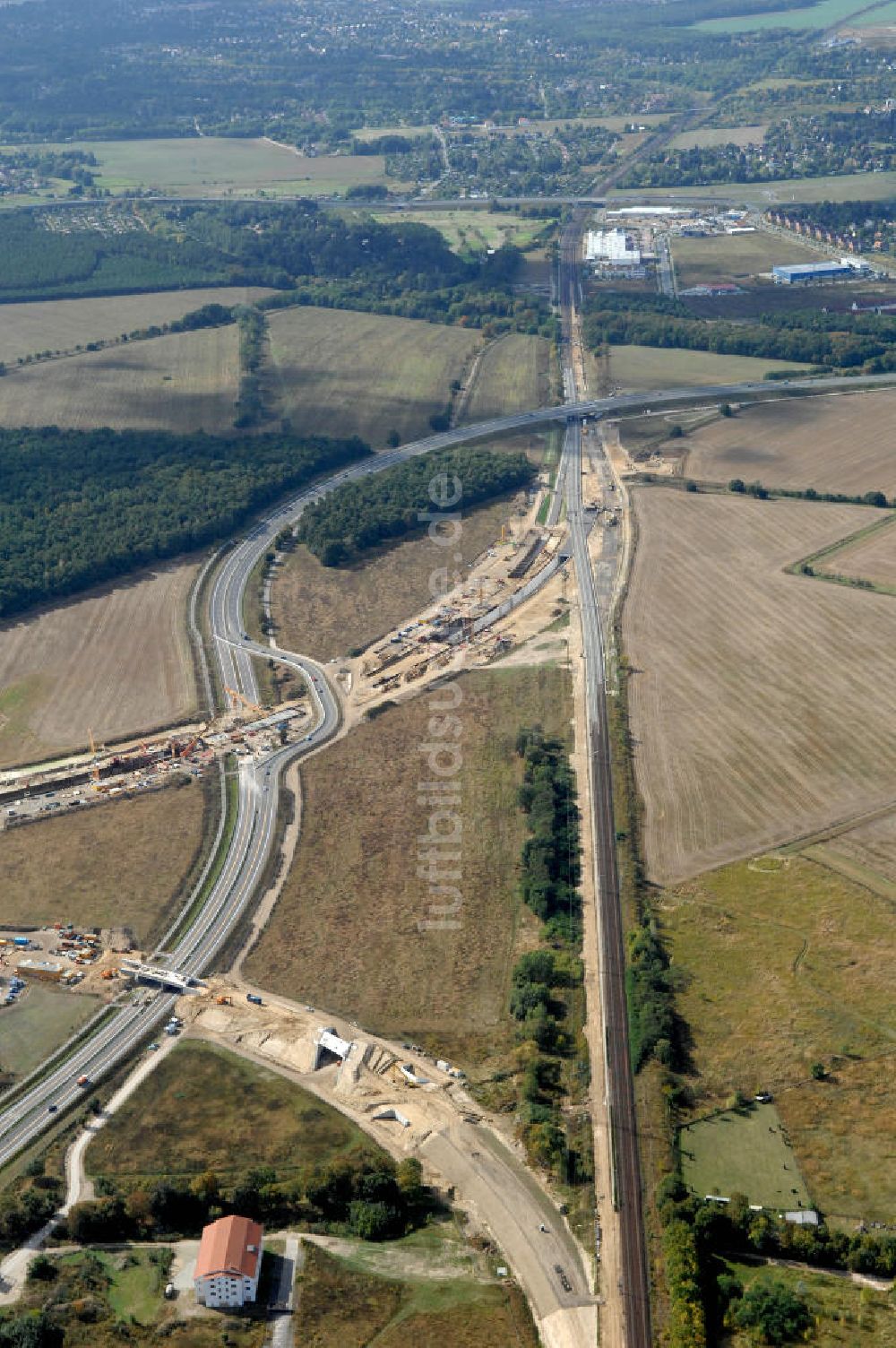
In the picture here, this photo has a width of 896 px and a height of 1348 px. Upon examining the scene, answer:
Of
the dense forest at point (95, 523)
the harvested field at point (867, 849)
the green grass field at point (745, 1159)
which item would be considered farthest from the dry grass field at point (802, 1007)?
the dense forest at point (95, 523)

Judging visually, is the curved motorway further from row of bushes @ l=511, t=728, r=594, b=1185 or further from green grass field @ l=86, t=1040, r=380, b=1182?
row of bushes @ l=511, t=728, r=594, b=1185

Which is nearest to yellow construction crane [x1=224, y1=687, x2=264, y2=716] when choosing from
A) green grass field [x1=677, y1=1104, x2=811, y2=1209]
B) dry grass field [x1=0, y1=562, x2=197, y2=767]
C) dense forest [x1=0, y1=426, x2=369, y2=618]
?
dry grass field [x1=0, y1=562, x2=197, y2=767]

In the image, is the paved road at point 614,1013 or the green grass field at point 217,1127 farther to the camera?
the green grass field at point 217,1127

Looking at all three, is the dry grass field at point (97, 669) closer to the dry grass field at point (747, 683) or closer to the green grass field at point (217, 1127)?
the green grass field at point (217, 1127)

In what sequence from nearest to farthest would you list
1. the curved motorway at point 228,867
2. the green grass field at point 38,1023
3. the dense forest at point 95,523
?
the curved motorway at point 228,867 < the green grass field at point 38,1023 < the dense forest at point 95,523

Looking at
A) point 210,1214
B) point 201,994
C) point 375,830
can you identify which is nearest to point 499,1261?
point 210,1214

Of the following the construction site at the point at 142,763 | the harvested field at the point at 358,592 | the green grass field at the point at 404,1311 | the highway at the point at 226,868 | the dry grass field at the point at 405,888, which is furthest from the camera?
the harvested field at the point at 358,592
